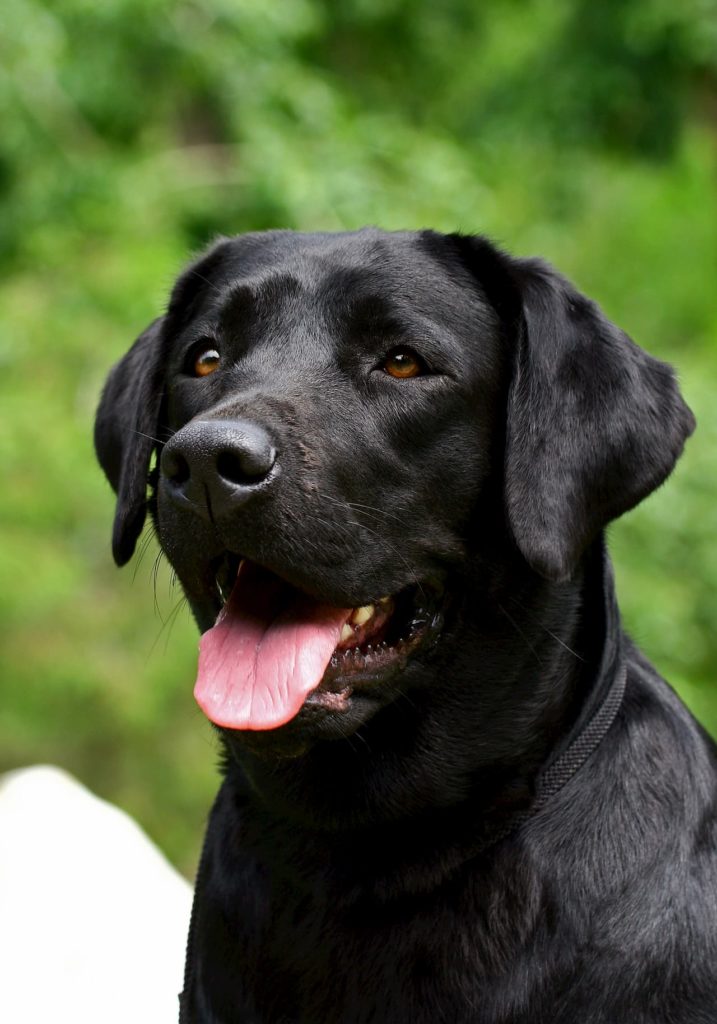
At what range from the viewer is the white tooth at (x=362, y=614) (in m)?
2.38

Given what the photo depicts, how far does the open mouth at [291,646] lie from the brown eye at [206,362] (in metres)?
0.49

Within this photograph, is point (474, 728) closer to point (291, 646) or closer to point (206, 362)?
point (291, 646)

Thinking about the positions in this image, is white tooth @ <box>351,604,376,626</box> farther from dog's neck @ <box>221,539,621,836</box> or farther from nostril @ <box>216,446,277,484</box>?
nostril @ <box>216,446,277,484</box>

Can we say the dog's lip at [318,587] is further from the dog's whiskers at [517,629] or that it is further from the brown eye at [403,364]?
the brown eye at [403,364]

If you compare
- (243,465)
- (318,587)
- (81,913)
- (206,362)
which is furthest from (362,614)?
(81,913)

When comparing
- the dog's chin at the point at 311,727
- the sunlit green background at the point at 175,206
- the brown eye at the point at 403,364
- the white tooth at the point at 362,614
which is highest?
the brown eye at the point at 403,364

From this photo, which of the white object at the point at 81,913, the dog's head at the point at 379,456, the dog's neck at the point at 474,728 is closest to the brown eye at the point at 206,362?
the dog's head at the point at 379,456

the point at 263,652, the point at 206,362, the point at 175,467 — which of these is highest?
the point at 175,467

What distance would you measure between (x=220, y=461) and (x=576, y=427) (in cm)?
71

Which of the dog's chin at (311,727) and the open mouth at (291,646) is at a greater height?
the open mouth at (291,646)

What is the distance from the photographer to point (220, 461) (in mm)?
2113

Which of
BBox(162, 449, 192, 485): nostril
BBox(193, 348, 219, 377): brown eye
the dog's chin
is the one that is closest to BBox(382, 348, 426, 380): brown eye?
BBox(193, 348, 219, 377): brown eye

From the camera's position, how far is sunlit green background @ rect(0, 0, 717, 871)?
656 centimetres

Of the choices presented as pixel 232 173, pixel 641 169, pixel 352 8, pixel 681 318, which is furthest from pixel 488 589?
pixel 681 318
